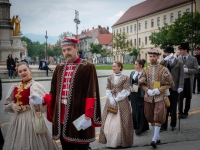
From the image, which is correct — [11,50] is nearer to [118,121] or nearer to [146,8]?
[118,121]

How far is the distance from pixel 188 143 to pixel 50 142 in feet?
9.19

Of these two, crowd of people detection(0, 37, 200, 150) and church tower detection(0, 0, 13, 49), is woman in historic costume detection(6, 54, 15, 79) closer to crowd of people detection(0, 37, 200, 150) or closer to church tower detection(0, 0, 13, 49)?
church tower detection(0, 0, 13, 49)

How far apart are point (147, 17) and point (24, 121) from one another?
74312 mm

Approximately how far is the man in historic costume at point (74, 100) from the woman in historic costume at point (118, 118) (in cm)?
176

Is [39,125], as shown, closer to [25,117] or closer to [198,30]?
[25,117]

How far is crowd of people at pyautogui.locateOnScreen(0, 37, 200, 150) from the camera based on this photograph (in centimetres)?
391

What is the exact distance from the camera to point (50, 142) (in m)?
4.70

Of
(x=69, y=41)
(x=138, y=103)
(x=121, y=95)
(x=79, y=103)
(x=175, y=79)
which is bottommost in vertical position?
(x=138, y=103)

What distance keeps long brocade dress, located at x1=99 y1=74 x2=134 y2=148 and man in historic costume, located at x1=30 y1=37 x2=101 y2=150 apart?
176 centimetres

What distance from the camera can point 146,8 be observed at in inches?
3142

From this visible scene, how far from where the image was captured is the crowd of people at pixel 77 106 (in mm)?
3906

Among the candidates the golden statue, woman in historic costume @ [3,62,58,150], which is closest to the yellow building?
the golden statue

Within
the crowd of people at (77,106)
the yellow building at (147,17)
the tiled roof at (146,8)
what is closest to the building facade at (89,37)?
the yellow building at (147,17)

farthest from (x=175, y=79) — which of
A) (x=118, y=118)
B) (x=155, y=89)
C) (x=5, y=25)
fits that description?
(x=5, y=25)
